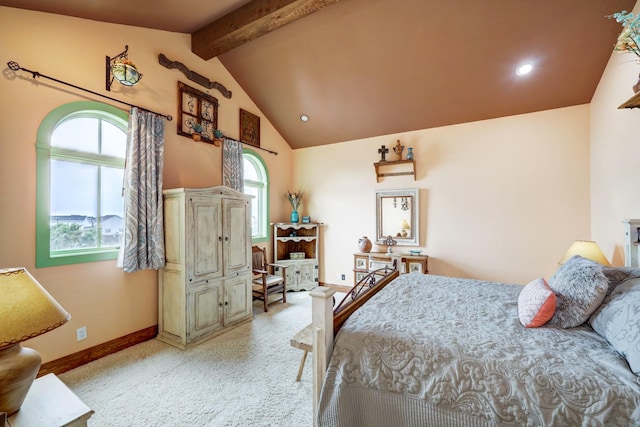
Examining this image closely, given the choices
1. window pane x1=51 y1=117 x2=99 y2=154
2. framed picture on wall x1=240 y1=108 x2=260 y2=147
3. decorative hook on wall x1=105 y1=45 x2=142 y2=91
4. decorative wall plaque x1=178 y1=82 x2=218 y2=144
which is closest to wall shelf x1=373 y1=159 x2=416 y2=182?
framed picture on wall x1=240 y1=108 x2=260 y2=147

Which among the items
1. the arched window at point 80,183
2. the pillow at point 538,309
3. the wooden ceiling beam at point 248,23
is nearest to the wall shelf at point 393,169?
the wooden ceiling beam at point 248,23

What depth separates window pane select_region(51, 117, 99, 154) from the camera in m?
2.54

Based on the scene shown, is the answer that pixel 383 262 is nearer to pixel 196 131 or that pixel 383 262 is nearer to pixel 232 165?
pixel 232 165

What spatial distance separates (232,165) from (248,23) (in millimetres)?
1854

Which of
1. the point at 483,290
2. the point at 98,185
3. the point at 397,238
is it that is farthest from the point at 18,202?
the point at 397,238

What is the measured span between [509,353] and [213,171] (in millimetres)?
3827

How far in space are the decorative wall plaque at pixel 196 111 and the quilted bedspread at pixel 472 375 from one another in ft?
10.6

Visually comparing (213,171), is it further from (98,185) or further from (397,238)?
(397,238)

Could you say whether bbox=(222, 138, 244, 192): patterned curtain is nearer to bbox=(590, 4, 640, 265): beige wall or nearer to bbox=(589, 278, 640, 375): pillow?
bbox=(589, 278, 640, 375): pillow

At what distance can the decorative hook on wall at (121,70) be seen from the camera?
2602mm

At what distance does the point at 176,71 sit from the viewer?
3422mm

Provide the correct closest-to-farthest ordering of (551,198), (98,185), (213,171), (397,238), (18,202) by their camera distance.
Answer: (18,202) → (98,185) → (551,198) → (213,171) → (397,238)

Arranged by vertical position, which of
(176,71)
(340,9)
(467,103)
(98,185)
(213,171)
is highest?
(340,9)

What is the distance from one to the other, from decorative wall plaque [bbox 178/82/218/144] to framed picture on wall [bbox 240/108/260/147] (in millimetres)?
525
